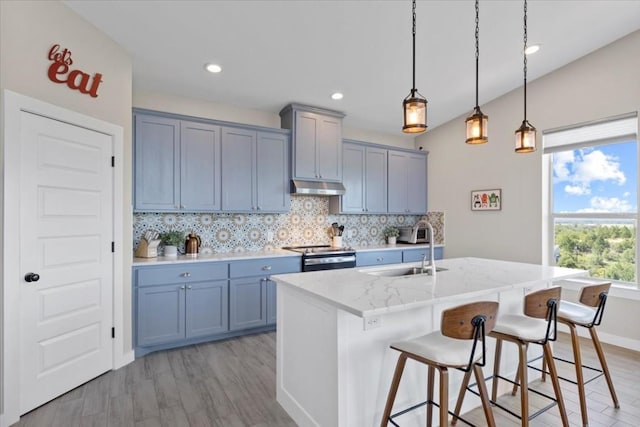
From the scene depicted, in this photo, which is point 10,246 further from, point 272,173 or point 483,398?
point 483,398

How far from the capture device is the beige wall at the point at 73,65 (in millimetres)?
2213

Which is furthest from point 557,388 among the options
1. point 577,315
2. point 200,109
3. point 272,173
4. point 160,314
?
point 200,109

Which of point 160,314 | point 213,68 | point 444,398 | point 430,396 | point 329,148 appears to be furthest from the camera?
point 329,148

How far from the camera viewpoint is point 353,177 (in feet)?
16.2

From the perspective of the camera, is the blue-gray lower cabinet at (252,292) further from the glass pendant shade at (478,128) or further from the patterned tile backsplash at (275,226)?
the glass pendant shade at (478,128)

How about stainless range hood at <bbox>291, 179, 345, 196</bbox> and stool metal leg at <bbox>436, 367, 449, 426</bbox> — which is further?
stainless range hood at <bbox>291, 179, 345, 196</bbox>

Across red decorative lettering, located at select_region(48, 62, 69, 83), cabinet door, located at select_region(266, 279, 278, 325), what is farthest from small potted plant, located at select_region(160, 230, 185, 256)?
red decorative lettering, located at select_region(48, 62, 69, 83)

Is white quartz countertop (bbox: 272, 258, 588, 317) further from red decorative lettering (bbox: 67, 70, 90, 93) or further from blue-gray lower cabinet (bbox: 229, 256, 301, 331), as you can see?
red decorative lettering (bbox: 67, 70, 90, 93)

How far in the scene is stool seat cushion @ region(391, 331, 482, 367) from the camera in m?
1.65

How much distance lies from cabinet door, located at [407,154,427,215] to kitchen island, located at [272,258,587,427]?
3.14 metres

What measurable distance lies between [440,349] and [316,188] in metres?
2.94

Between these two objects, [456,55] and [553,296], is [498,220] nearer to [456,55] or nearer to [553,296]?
[456,55]

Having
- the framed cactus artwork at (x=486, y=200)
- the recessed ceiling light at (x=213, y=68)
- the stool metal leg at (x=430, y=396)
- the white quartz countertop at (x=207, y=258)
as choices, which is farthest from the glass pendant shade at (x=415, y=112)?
the framed cactus artwork at (x=486, y=200)

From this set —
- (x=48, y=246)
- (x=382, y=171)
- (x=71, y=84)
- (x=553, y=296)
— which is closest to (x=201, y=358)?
(x=48, y=246)
